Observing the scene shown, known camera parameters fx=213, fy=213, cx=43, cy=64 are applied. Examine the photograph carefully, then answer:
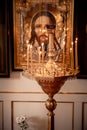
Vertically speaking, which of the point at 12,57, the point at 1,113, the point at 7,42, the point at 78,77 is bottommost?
the point at 1,113

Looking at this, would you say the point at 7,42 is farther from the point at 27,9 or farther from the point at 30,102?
the point at 30,102

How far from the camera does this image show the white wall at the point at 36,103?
237cm

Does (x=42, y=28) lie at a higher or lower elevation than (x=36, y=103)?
higher

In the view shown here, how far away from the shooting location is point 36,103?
7.89 feet

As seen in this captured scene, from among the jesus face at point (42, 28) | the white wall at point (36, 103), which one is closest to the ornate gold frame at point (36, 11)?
the jesus face at point (42, 28)

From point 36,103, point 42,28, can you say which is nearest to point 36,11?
point 42,28

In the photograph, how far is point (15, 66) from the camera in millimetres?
2322

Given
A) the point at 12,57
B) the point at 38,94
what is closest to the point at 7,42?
the point at 12,57

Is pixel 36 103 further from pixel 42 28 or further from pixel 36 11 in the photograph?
pixel 36 11

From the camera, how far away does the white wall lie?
7.78 ft

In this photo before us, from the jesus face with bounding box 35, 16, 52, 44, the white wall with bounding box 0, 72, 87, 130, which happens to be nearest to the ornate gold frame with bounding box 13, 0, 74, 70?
the jesus face with bounding box 35, 16, 52, 44

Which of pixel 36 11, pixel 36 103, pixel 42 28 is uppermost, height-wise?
pixel 36 11

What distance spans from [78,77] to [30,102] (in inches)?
23.9

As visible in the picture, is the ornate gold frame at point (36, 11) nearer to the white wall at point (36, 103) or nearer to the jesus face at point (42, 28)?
the jesus face at point (42, 28)
